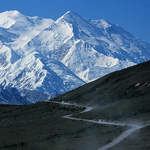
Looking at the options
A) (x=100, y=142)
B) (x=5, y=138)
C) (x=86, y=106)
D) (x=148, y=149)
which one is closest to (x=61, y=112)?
(x=86, y=106)

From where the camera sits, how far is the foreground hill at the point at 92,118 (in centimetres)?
8556

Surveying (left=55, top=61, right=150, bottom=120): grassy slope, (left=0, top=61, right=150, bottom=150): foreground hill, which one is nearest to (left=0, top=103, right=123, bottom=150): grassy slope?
(left=0, top=61, right=150, bottom=150): foreground hill

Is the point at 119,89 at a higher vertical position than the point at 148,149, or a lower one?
higher

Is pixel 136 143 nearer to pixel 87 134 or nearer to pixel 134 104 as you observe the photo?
pixel 87 134

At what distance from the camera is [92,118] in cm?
12219

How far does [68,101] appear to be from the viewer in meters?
178

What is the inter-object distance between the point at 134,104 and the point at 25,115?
53.4 m

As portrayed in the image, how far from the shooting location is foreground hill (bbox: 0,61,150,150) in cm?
8556

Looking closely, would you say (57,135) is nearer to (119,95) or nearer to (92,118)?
(92,118)

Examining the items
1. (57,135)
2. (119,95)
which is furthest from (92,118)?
(119,95)

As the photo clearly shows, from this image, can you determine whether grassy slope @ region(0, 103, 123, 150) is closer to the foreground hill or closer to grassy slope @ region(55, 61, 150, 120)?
the foreground hill

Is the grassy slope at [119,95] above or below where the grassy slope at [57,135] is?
above

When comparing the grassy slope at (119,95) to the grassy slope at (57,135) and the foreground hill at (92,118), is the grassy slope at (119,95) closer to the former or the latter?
the foreground hill at (92,118)

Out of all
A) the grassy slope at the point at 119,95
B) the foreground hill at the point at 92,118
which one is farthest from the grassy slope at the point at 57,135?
the grassy slope at the point at 119,95
